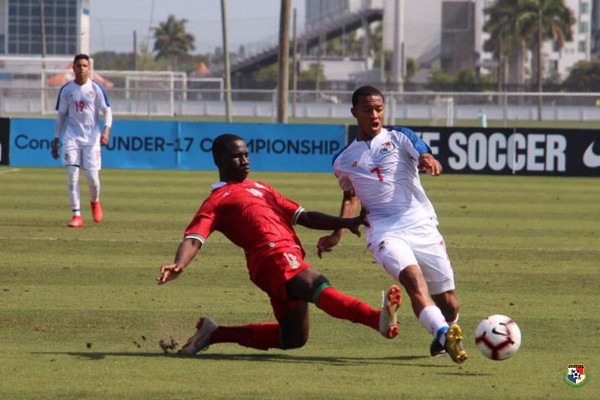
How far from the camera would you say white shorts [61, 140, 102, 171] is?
16875mm

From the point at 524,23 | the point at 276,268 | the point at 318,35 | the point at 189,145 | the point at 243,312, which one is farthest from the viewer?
the point at 524,23

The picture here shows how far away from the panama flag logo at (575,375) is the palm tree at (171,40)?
5426 inches

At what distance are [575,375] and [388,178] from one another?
6.05 ft

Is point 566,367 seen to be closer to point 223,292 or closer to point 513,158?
point 223,292

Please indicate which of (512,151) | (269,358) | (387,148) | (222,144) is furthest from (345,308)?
(512,151)

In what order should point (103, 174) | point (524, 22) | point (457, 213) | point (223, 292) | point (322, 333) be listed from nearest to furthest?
point (322, 333), point (223, 292), point (457, 213), point (103, 174), point (524, 22)

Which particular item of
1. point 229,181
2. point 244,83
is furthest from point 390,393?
point 244,83

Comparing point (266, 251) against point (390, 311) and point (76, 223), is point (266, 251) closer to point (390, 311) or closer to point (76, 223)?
point (390, 311)

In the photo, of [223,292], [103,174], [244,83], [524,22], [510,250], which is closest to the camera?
[223,292]

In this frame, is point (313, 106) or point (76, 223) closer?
point (76, 223)

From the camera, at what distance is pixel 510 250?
15148 mm

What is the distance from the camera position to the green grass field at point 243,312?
7.54m

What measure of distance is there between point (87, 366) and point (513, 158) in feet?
70.8

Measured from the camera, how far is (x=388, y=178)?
862 centimetres
